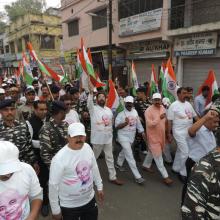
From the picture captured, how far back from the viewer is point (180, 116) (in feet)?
16.0

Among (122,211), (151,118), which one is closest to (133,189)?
(122,211)

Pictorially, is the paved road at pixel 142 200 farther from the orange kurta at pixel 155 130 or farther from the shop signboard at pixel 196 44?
the shop signboard at pixel 196 44

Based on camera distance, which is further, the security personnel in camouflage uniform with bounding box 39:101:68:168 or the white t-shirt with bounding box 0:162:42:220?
the security personnel in camouflage uniform with bounding box 39:101:68:168

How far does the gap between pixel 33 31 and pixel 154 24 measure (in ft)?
72.1

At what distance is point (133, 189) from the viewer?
4.66 metres

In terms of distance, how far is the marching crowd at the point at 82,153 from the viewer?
1.70 metres

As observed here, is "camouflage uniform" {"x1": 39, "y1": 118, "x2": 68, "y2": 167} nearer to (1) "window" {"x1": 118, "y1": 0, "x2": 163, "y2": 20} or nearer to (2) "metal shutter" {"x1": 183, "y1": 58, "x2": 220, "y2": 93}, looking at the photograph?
(2) "metal shutter" {"x1": 183, "y1": 58, "x2": 220, "y2": 93}

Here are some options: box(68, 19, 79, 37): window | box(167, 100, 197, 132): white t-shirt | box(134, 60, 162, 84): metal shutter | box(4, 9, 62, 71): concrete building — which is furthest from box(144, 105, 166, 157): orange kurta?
box(4, 9, 62, 71): concrete building

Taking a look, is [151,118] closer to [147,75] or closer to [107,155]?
[107,155]

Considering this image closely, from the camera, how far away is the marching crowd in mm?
1696

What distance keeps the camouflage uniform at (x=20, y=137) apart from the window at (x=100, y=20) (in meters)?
15.8

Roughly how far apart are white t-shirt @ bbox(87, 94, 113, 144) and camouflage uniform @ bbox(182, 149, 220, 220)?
3170 mm

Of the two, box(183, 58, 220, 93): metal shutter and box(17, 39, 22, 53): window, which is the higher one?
box(17, 39, 22, 53): window

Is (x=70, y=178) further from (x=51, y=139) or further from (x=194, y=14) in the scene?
(x=194, y=14)
